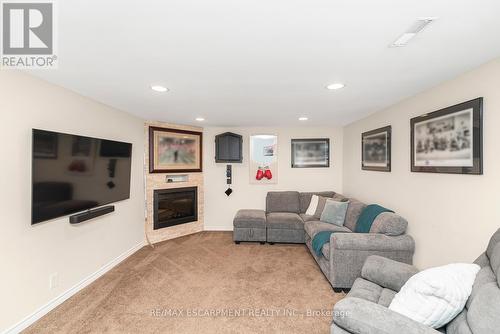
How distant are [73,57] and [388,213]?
358 centimetres

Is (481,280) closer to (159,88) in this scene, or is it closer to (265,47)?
(265,47)

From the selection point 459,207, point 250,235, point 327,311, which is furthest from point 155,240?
point 459,207

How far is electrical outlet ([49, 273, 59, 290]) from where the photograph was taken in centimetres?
235

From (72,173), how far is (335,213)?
12.1 feet

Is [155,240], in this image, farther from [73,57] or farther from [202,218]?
[73,57]

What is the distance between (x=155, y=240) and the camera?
434cm

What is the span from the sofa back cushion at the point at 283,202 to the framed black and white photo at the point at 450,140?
95.0 inches

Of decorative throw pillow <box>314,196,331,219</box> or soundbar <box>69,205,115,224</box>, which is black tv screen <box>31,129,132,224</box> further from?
decorative throw pillow <box>314,196,331,219</box>

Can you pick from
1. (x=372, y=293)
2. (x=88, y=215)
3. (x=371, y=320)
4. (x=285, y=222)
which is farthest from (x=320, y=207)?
(x=88, y=215)

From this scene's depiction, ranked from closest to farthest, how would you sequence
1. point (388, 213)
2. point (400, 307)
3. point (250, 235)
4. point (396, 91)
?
point (400, 307), point (396, 91), point (388, 213), point (250, 235)

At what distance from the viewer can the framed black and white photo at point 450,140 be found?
1938 mm

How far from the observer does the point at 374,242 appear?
2650 millimetres

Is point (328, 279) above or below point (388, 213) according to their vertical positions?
below

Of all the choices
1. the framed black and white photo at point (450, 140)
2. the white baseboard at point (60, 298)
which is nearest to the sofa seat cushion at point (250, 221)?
the white baseboard at point (60, 298)
